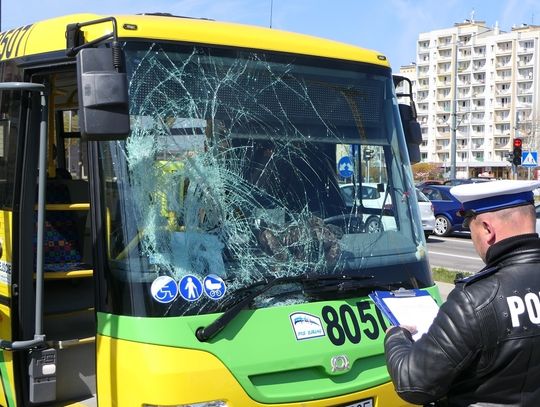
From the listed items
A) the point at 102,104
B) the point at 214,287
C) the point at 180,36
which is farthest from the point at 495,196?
the point at 180,36

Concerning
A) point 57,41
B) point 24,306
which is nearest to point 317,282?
point 24,306

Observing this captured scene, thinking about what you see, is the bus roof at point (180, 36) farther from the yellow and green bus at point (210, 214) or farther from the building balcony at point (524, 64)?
the building balcony at point (524, 64)

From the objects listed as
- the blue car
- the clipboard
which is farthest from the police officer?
the blue car

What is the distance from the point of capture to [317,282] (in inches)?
137

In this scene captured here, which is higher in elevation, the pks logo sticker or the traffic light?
the traffic light

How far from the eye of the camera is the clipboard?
272cm

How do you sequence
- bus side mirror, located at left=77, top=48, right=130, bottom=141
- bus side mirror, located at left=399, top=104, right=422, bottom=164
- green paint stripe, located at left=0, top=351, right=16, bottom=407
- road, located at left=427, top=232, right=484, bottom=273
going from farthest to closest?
1. road, located at left=427, top=232, right=484, bottom=273
2. bus side mirror, located at left=399, top=104, right=422, bottom=164
3. green paint stripe, located at left=0, top=351, right=16, bottom=407
4. bus side mirror, located at left=77, top=48, right=130, bottom=141

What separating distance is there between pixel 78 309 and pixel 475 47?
405 feet

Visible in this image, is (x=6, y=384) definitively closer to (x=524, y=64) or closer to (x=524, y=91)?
(x=524, y=64)

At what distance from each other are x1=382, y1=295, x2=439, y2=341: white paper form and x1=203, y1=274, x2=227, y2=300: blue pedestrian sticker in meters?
0.82

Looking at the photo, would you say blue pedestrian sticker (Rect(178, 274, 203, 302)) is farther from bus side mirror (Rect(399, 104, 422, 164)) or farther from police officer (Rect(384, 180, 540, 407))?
bus side mirror (Rect(399, 104, 422, 164))

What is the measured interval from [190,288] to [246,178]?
712 millimetres

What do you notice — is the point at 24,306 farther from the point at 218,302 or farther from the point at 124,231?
the point at 218,302

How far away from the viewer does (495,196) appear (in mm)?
2318
